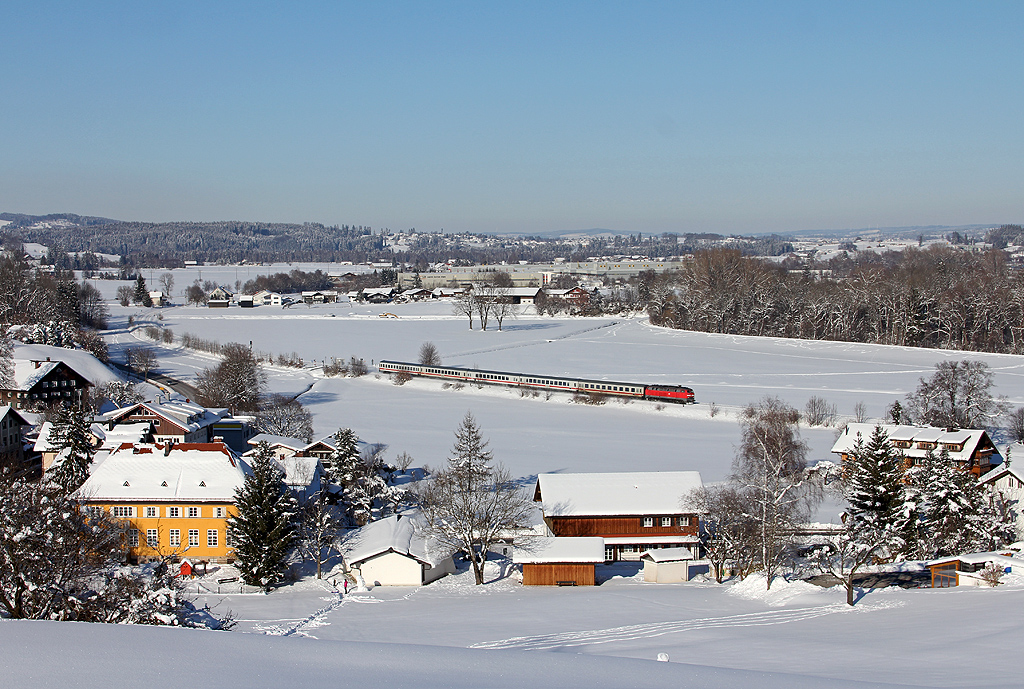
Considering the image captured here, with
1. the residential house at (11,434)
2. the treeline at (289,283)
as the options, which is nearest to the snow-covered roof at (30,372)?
the residential house at (11,434)

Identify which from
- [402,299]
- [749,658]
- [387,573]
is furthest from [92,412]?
[402,299]

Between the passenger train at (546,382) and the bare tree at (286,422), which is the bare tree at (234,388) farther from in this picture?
the passenger train at (546,382)

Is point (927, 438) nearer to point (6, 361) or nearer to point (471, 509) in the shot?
point (471, 509)

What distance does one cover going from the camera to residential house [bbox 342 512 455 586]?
736 inches

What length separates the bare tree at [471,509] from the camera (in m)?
19.2

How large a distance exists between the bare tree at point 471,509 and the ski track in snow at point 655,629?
546 centimetres

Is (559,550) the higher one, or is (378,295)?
(378,295)

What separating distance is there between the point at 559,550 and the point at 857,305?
166 feet

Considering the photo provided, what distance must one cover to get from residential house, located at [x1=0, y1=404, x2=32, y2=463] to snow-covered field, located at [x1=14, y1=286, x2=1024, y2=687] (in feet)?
35.6

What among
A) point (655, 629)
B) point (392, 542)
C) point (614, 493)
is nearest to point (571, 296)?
point (614, 493)

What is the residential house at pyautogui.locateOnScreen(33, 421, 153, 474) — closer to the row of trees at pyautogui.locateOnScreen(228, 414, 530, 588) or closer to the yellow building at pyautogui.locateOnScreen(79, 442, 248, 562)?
the yellow building at pyautogui.locateOnScreen(79, 442, 248, 562)

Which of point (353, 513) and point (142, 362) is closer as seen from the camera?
point (353, 513)

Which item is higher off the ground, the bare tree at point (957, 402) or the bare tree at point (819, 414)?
the bare tree at point (957, 402)

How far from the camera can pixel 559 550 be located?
62.5ft
